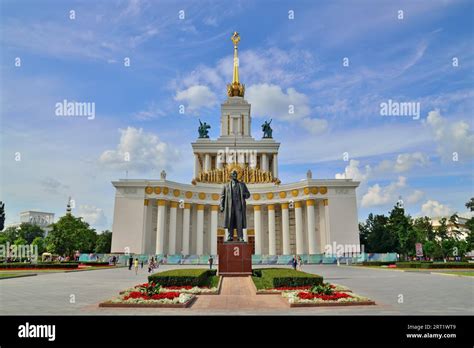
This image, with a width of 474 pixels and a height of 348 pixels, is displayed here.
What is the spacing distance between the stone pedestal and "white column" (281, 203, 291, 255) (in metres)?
33.6

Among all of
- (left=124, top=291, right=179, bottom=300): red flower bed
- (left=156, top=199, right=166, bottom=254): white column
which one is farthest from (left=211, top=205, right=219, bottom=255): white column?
(left=124, top=291, right=179, bottom=300): red flower bed

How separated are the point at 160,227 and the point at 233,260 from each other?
108 feet

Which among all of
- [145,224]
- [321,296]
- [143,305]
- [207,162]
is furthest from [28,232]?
[321,296]

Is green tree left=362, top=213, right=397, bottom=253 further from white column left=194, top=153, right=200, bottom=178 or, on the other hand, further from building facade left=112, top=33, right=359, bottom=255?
white column left=194, top=153, right=200, bottom=178

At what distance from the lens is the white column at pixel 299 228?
162 feet

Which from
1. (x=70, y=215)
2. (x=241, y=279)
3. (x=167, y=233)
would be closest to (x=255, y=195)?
(x=167, y=233)

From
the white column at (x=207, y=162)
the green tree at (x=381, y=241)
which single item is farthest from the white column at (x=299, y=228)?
the white column at (x=207, y=162)

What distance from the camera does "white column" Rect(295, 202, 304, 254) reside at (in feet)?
162

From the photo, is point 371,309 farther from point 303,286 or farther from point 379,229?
point 379,229

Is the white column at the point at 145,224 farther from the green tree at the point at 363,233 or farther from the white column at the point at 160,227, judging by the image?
the green tree at the point at 363,233

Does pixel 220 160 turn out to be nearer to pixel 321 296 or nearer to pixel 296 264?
pixel 296 264

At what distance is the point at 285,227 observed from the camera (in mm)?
51219

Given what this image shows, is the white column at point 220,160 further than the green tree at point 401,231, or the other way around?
the white column at point 220,160

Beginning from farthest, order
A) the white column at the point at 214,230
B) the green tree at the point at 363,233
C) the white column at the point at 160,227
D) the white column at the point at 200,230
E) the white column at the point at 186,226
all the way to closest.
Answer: the green tree at the point at 363,233 < the white column at the point at 214,230 < the white column at the point at 200,230 < the white column at the point at 186,226 < the white column at the point at 160,227
